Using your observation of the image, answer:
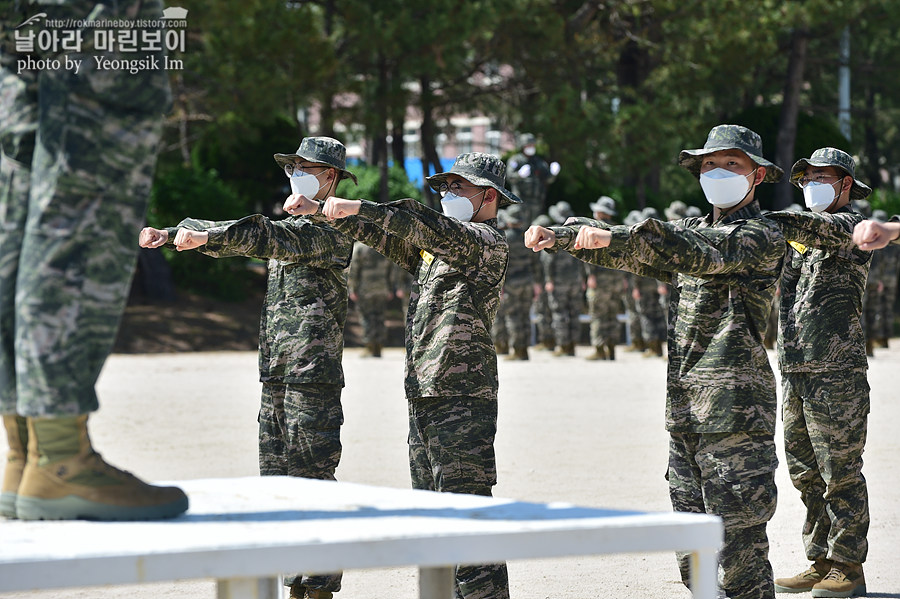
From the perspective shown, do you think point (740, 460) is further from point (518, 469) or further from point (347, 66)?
point (347, 66)

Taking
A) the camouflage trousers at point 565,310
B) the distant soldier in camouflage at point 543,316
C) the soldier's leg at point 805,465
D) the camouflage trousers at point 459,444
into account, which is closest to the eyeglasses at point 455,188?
the camouflage trousers at point 459,444

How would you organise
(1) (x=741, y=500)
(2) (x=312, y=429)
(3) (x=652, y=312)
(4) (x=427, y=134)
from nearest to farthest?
1. (1) (x=741, y=500)
2. (2) (x=312, y=429)
3. (3) (x=652, y=312)
4. (4) (x=427, y=134)

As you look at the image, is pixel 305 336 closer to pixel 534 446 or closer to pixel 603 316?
pixel 534 446

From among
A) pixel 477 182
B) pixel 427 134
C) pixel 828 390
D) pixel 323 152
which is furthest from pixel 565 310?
pixel 477 182

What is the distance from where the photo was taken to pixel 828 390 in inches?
260

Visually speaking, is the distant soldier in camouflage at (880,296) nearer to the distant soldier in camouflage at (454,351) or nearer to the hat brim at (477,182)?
the hat brim at (477,182)

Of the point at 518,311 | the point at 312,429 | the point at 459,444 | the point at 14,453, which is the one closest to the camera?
the point at 14,453

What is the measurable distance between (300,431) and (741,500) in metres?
2.19

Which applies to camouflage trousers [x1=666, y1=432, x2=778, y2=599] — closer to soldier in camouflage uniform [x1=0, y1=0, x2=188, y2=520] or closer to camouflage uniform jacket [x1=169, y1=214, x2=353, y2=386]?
camouflage uniform jacket [x1=169, y1=214, x2=353, y2=386]

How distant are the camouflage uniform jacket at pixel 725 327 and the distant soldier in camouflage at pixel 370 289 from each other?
1493 centimetres

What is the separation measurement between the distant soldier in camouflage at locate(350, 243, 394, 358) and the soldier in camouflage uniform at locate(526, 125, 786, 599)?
1491 centimetres

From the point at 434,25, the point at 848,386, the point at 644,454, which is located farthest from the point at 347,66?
the point at 848,386

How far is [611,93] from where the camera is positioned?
34156 millimetres

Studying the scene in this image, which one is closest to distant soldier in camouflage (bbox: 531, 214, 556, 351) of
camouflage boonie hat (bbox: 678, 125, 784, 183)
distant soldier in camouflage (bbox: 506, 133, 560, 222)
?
distant soldier in camouflage (bbox: 506, 133, 560, 222)
